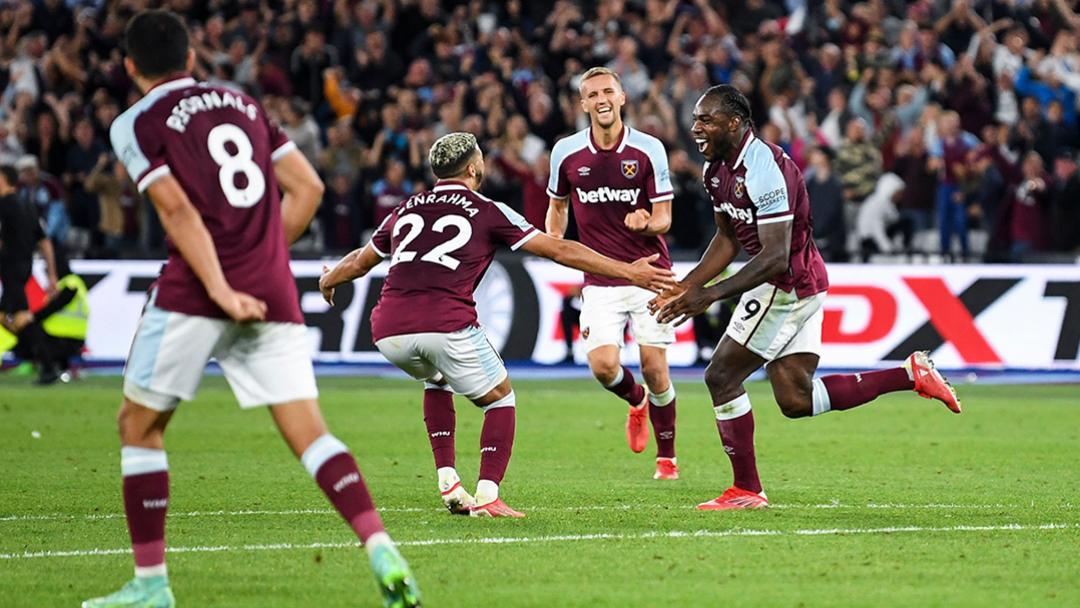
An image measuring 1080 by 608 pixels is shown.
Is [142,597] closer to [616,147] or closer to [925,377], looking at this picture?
[925,377]

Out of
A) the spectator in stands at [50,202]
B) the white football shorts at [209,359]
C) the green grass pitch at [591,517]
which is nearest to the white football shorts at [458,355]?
the green grass pitch at [591,517]

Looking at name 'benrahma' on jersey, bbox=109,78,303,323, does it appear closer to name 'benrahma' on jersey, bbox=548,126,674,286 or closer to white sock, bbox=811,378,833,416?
white sock, bbox=811,378,833,416

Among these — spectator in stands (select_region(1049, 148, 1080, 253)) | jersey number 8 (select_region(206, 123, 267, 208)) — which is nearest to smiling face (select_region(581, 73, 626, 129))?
jersey number 8 (select_region(206, 123, 267, 208))

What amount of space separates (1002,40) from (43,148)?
1404 centimetres

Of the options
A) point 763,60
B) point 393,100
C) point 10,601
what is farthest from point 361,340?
point 10,601

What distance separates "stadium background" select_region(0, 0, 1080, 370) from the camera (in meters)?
20.0

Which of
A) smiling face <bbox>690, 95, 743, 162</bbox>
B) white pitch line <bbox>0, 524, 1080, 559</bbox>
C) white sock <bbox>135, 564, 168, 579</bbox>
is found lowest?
white pitch line <bbox>0, 524, 1080, 559</bbox>

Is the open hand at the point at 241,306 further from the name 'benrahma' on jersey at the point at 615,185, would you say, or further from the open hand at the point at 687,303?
the name 'benrahma' on jersey at the point at 615,185

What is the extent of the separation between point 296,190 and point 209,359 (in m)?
0.81

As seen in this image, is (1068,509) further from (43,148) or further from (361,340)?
(43,148)

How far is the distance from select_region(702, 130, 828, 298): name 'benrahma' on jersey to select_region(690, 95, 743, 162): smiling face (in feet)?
0.26

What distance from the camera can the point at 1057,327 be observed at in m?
19.5

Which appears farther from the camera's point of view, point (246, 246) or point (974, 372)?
point (974, 372)

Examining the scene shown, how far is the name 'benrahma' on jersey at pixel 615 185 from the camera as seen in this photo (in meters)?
12.2
